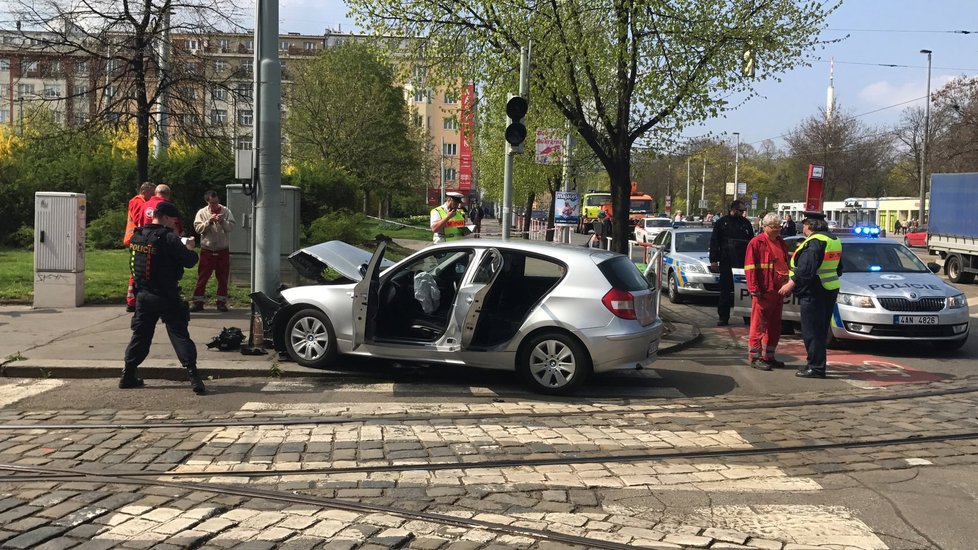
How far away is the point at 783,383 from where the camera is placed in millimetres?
9195

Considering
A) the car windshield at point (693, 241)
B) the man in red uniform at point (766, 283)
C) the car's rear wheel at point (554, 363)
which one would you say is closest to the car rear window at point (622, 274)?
the car's rear wheel at point (554, 363)

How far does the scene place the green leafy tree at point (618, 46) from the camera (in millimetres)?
12133

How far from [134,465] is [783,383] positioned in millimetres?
6464

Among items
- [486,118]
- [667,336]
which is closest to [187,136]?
[486,118]

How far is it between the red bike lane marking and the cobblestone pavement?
5.41ft

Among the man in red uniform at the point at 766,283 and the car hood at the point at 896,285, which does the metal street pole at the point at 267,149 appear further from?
the car hood at the point at 896,285

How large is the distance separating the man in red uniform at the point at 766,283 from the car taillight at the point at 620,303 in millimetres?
2235

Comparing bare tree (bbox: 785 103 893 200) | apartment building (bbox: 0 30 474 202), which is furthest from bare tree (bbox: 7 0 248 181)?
bare tree (bbox: 785 103 893 200)

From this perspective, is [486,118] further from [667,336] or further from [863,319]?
[863,319]

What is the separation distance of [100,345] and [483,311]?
4.50 meters

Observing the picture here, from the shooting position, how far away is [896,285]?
11109 mm

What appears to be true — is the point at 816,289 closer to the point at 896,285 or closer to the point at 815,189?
the point at 896,285

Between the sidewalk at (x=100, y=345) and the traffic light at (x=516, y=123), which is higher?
the traffic light at (x=516, y=123)

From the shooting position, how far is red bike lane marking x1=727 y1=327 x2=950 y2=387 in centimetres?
942
